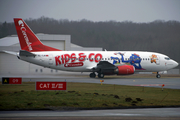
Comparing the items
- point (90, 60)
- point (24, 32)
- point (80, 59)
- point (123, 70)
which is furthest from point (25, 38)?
point (123, 70)

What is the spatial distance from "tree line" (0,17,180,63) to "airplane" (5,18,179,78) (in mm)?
35706

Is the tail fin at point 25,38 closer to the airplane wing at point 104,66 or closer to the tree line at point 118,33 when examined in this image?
the airplane wing at point 104,66

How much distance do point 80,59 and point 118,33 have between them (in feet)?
203

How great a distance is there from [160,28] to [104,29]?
81.0 feet

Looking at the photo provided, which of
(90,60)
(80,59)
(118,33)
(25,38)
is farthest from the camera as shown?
(118,33)

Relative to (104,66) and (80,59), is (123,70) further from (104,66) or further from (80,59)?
(80,59)

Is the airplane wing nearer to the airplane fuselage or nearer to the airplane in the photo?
the airplane

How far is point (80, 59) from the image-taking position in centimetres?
3859

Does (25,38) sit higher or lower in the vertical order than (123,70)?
higher

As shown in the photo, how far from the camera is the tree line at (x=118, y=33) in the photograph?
7925 centimetres

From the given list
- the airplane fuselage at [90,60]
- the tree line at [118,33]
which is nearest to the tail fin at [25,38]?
the airplane fuselage at [90,60]

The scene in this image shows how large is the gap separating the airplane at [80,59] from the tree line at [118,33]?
3571cm

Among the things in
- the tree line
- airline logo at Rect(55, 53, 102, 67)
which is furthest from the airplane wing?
the tree line

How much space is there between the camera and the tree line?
79250 mm
